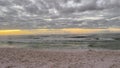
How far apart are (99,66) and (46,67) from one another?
3.20 m

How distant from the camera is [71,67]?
1095cm

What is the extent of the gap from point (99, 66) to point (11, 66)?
17.9 ft

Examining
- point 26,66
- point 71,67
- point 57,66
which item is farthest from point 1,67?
point 71,67

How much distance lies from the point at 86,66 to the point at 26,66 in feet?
12.3

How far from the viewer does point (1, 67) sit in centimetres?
1130

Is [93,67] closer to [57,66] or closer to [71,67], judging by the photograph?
[71,67]

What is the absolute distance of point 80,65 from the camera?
1125cm

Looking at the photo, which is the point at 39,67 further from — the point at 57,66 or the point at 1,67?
the point at 1,67

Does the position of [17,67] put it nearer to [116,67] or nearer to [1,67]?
[1,67]

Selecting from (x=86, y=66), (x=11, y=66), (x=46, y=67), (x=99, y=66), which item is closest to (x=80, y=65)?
(x=86, y=66)

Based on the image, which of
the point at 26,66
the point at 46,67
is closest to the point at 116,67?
the point at 46,67

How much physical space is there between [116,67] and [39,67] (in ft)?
15.2

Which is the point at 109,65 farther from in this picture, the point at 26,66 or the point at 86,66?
the point at 26,66

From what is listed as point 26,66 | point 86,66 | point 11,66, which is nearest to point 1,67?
point 11,66
